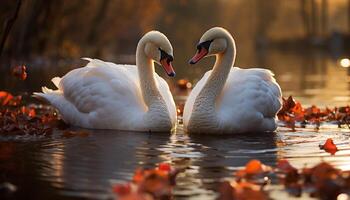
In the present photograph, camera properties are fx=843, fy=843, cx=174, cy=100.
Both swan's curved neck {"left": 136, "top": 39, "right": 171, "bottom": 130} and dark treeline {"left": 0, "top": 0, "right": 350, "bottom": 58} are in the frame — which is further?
dark treeline {"left": 0, "top": 0, "right": 350, "bottom": 58}

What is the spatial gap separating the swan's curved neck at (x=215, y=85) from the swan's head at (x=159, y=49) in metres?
0.50

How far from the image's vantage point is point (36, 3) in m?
28.4

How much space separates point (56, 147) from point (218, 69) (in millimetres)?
2702

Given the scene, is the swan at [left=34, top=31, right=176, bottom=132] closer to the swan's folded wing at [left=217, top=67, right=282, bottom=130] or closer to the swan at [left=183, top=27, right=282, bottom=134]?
the swan at [left=183, top=27, right=282, bottom=134]

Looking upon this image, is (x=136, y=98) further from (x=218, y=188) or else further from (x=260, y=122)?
(x=218, y=188)

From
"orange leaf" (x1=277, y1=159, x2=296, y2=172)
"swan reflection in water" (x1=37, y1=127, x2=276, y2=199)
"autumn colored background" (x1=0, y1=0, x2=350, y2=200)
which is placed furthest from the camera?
"orange leaf" (x1=277, y1=159, x2=296, y2=172)

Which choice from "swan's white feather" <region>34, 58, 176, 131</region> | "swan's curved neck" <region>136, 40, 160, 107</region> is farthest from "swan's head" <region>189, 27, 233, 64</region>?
"swan's white feather" <region>34, 58, 176, 131</region>

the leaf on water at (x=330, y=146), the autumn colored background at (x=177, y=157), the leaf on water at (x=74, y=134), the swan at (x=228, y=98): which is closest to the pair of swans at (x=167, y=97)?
the swan at (x=228, y=98)

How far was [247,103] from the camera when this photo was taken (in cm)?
1008

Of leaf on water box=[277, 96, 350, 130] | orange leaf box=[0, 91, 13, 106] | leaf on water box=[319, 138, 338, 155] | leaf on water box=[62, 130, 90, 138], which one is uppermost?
orange leaf box=[0, 91, 13, 106]

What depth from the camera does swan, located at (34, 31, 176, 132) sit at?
10250 millimetres

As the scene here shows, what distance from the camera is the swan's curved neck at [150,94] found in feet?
33.5

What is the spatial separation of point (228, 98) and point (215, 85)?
0.78 ft

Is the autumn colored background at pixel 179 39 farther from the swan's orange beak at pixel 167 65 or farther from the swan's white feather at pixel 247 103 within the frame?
the swan's white feather at pixel 247 103
